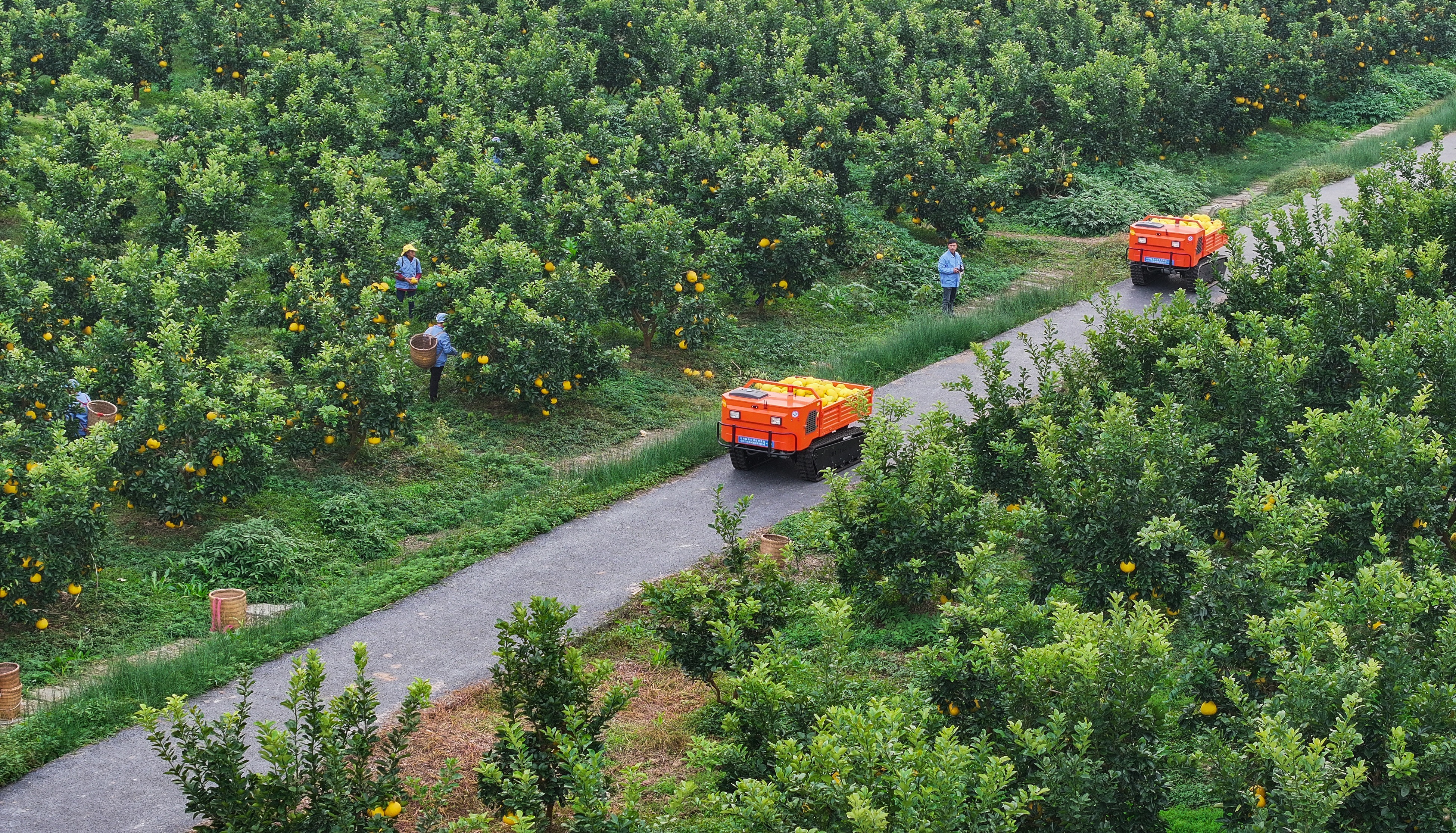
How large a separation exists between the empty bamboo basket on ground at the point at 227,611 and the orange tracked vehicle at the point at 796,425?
6.35 m

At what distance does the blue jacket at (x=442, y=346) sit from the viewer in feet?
68.8

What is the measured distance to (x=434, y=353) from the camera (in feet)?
68.6

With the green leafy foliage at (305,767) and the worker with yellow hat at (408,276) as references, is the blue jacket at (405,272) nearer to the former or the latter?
the worker with yellow hat at (408,276)

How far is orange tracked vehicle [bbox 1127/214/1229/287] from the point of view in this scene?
25641 millimetres

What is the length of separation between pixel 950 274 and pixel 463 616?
41.2 feet

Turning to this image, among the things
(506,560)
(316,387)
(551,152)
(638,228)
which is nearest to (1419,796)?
(506,560)

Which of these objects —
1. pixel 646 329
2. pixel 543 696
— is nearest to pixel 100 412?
pixel 646 329

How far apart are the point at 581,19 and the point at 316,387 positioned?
19.2 m

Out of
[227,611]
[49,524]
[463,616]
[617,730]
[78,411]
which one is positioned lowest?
[617,730]

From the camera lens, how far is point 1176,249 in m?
25.6

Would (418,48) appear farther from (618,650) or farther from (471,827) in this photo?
(471,827)

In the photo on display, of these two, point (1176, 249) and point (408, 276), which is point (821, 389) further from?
point (1176, 249)

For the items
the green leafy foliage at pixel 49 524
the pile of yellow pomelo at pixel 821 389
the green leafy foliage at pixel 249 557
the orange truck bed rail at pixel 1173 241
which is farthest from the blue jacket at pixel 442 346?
the orange truck bed rail at pixel 1173 241

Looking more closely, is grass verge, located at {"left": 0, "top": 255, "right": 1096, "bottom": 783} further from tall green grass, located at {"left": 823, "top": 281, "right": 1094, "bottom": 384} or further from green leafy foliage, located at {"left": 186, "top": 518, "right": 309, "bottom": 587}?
green leafy foliage, located at {"left": 186, "top": 518, "right": 309, "bottom": 587}
